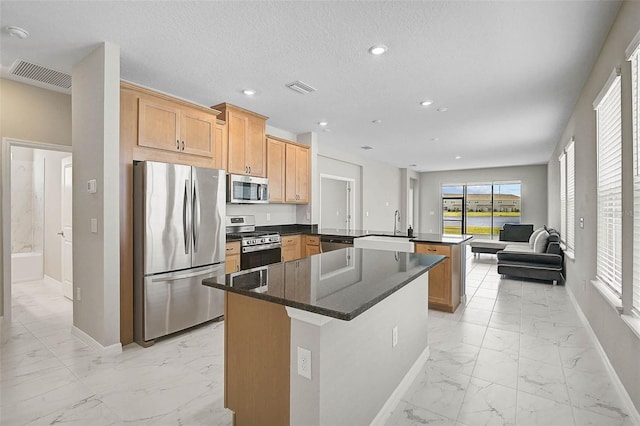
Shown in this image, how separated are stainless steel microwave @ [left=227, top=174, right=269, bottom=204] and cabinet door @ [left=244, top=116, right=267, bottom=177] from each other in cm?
14

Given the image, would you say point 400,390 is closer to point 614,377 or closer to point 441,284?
point 614,377

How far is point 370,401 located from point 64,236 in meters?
5.06

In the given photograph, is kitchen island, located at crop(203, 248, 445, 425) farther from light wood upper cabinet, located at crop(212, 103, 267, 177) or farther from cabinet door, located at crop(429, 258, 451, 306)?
light wood upper cabinet, located at crop(212, 103, 267, 177)

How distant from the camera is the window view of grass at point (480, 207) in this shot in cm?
1003

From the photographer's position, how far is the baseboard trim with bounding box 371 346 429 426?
6.08 ft

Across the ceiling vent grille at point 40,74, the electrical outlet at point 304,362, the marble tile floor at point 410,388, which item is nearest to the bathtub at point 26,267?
the marble tile floor at point 410,388

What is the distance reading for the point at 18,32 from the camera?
8.12 ft

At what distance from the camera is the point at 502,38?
2.54 metres

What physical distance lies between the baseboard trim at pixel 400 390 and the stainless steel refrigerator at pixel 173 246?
215 cm

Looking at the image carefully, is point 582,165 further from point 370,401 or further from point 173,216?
point 173,216

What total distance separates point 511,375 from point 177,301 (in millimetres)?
2955

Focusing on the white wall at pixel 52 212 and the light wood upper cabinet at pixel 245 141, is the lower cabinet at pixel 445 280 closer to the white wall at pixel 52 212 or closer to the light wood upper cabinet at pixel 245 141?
the light wood upper cabinet at pixel 245 141

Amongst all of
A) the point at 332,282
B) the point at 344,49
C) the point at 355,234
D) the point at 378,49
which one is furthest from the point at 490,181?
the point at 332,282

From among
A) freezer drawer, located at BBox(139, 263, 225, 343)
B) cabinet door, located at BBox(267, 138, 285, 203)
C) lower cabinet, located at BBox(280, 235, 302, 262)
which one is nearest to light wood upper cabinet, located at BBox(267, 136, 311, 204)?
cabinet door, located at BBox(267, 138, 285, 203)
